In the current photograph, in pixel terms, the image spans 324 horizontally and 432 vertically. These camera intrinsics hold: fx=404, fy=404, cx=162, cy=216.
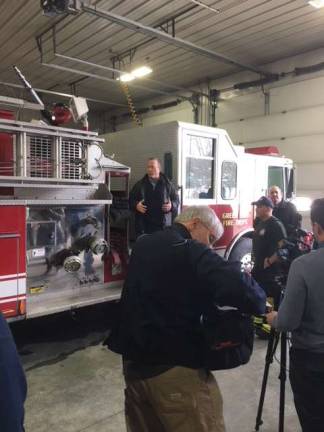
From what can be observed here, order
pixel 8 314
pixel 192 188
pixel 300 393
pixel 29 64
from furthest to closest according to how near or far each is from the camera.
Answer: pixel 29 64, pixel 192 188, pixel 8 314, pixel 300 393

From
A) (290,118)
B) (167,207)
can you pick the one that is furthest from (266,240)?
(290,118)

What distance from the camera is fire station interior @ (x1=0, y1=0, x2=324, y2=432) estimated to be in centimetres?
396

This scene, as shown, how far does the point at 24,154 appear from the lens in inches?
162

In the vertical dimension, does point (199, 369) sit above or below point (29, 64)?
below

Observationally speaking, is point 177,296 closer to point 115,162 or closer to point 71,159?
point 71,159

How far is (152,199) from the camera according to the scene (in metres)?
5.25

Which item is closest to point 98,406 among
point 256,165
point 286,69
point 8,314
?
point 8,314

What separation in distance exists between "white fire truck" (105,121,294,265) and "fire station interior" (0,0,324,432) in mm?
24

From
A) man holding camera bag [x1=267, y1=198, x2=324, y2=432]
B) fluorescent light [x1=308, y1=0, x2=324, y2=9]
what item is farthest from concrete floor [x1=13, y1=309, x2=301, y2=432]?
fluorescent light [x1=308, y1=0, x2=324, y2=9]

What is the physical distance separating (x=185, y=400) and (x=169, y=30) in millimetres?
8190

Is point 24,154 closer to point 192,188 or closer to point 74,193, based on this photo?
point 74,193

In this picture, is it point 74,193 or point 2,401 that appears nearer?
point 2,401

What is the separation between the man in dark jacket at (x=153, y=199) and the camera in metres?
5.23

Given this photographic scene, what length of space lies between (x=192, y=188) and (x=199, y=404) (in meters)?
4.09
